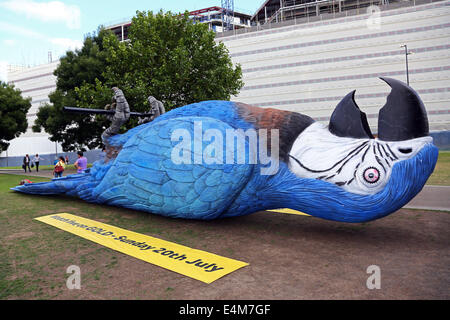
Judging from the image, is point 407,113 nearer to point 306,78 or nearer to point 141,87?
point 141,87

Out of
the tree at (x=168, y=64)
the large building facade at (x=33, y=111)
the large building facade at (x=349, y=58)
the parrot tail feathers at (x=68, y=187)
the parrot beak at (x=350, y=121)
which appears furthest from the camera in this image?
the large building facade at (x=33, y=111)

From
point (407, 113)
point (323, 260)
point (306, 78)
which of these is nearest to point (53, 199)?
point (323, 260)

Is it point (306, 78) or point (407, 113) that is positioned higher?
point (306, 78)

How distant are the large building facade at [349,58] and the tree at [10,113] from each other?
21525 millimetres

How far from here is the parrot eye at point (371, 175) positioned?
3.42m

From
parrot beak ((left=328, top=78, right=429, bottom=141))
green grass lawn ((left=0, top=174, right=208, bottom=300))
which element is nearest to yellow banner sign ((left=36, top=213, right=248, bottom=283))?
green grass lawn ((left=0, top=174, right=208, bottom=300))

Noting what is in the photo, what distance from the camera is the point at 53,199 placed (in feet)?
22.9

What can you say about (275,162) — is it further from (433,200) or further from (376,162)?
(433,200)

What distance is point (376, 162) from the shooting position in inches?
136

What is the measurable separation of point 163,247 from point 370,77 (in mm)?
31529

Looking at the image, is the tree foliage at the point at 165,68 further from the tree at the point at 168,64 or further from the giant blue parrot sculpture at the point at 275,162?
the giant blue parrot sculpture at the point at 275,162

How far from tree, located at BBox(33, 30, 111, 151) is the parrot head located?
15938 mm

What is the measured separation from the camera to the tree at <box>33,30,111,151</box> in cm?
1772

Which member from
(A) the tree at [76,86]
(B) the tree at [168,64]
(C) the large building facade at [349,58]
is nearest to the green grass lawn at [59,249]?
(B) the tree at [168,64]
